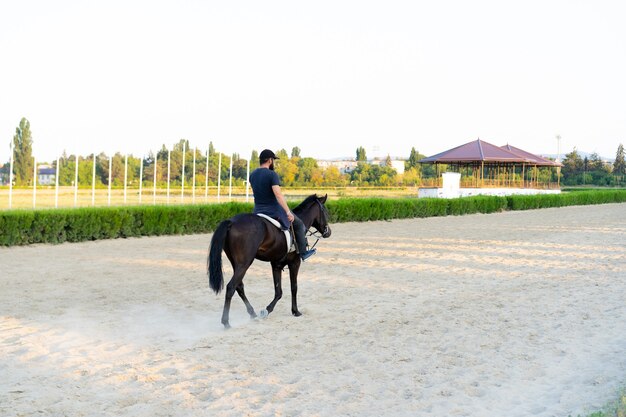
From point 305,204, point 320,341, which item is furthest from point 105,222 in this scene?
point 320,341

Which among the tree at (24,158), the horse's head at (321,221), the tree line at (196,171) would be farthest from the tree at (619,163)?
the horse's head at (321,221)

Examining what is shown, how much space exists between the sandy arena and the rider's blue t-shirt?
4.00ft

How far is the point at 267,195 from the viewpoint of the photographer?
25.1ft

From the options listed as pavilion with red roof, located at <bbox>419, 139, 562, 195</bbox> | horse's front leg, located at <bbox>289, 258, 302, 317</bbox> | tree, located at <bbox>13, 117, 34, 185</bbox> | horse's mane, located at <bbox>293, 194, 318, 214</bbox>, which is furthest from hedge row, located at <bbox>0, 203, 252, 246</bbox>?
tree, located at <bbox>13, 117, 34, 185</bbox>

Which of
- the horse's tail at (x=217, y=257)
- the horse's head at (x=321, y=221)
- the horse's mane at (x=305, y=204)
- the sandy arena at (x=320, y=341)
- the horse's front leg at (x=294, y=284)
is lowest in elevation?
the sandy arena at (x=320, y=341)

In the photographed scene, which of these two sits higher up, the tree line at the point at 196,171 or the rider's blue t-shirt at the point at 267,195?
the tree line at the point at 196,171

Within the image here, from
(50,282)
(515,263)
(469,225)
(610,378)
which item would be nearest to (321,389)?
(610,378)

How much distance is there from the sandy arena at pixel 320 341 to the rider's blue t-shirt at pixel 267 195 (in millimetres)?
1221

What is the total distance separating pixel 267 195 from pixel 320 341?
5.83ft

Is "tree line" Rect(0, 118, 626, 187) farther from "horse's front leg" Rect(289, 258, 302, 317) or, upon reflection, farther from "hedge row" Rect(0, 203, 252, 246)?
"horse's front leg" Rect(289, 258, 302, 317)

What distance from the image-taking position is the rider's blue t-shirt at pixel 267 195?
7562mm

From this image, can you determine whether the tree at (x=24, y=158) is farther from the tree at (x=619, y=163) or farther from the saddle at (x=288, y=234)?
the tree at (x=619, y=163)

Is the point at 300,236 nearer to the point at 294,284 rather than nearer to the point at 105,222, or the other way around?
the point at 294,284

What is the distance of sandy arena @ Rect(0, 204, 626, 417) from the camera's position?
5.01 m
